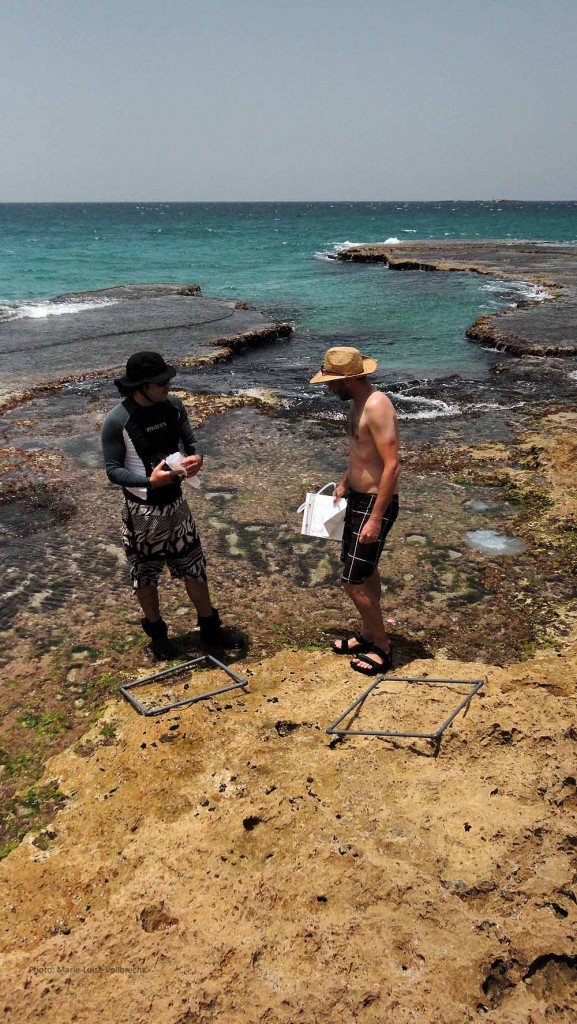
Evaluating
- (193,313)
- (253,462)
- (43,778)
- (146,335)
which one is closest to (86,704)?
(43,778)

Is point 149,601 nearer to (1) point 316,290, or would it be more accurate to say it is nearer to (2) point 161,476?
(2) point 161,476

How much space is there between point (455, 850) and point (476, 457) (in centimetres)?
597

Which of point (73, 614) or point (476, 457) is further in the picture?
point (476, 457)

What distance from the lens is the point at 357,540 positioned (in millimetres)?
3842

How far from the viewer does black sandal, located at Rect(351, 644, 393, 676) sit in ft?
13.1

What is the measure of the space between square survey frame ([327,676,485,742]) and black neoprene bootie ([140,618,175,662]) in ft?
4.72

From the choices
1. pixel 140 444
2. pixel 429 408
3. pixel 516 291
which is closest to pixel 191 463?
pixel 140 444

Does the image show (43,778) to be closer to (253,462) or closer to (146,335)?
(253,462)

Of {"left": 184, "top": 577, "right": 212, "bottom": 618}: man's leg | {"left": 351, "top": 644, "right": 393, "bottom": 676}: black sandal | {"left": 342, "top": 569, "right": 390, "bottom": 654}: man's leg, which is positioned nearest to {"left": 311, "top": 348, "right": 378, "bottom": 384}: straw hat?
{"left": 342, "top": 569, "right": 390, "bottom": 654}: man's leg

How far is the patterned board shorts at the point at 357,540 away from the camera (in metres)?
3.83

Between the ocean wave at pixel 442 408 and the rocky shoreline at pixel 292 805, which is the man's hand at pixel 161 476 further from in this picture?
the ocean wave at pixel 442 408

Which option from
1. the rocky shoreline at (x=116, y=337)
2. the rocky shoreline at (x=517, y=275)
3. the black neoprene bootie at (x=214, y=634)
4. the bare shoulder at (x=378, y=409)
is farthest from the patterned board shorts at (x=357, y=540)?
the rocky shoreline at (x=517, y=275)

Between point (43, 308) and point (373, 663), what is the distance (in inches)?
880

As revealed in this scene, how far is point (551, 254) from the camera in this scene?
1471 inches
